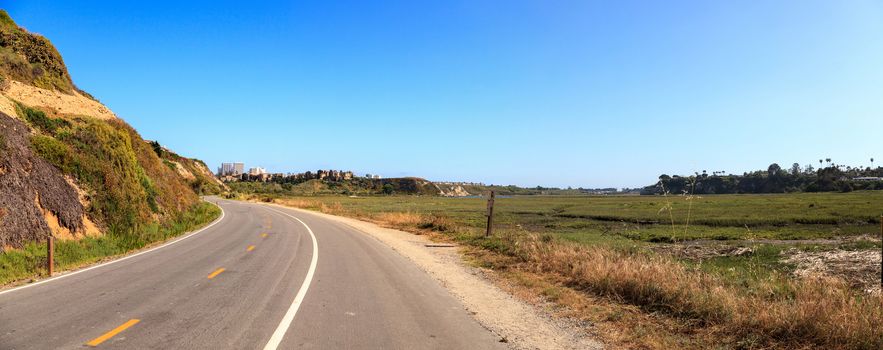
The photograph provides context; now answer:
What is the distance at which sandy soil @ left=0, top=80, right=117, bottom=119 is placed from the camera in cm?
2719

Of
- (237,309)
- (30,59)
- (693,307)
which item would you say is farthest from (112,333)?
(30,59)

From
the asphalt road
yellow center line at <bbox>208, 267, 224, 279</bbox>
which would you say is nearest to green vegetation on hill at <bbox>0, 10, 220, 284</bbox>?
→ the asphalt road

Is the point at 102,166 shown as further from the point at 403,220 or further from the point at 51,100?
the point at 403,220

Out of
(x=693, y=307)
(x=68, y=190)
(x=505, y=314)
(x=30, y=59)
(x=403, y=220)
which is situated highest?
(x=30, y=59)

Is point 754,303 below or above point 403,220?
above

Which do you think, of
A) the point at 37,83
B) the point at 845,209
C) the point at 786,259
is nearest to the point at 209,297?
the point at 786,259

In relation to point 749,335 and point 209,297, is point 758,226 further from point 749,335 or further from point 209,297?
point 209,297

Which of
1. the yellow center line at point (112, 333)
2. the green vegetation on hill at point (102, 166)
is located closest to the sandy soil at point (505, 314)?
the yellow center line at point (112, 333)

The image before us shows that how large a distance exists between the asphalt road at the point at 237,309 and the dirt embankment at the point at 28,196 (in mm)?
3362

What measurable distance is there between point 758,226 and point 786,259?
2260 centimetres

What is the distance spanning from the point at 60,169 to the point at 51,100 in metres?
15.3

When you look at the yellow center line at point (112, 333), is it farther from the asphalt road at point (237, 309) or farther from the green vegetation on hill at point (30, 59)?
the green vegetation on hill at point (30, 59)

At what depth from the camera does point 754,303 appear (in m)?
7.36

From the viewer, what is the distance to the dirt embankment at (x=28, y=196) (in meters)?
14.3
